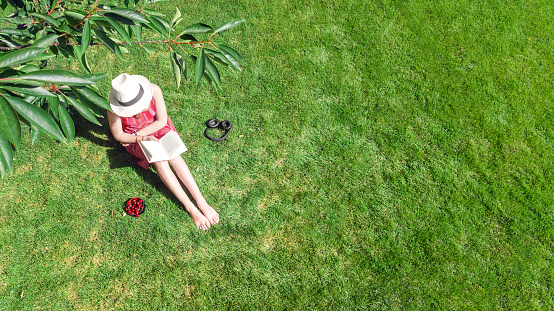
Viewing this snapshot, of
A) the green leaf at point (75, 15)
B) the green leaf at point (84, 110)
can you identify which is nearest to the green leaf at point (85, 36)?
the green leaf at point (75, 15)

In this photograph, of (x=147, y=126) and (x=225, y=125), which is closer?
(x=147, y=126)

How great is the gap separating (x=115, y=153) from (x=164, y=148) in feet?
3.72

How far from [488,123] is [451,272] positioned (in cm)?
229

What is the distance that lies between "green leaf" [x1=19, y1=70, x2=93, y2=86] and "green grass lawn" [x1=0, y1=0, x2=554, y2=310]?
8.75 feet

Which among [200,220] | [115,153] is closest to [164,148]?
[200,220]

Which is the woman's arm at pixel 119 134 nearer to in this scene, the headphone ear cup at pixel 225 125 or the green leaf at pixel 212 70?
the headphone ear cup at pixel 225 125

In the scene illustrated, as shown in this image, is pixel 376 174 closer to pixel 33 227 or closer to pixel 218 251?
pixel 218 251

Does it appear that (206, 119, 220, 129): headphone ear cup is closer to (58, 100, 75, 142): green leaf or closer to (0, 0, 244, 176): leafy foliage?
(0, 0, 244, 176): leafy foliage

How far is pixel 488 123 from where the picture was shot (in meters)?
5.12

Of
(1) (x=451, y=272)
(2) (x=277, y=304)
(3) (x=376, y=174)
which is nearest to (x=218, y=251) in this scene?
(2) (x=277, y=304)

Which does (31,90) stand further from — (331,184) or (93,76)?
(331,184)

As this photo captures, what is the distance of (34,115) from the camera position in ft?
6.98

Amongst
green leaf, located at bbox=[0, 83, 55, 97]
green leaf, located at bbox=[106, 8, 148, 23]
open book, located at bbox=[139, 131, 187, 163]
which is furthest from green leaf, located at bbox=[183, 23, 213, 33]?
open book, located at bbox=[139, 131, 187, 163]

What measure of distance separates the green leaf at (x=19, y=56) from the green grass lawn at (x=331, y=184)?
276 cm
